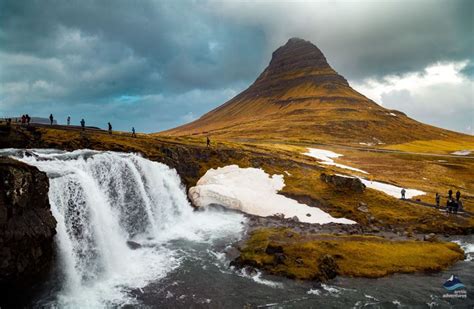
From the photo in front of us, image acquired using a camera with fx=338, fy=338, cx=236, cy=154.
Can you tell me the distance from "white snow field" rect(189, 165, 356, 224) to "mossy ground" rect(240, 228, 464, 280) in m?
13.5

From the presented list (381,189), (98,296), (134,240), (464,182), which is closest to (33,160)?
(134,240)

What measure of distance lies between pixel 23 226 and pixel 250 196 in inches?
1719

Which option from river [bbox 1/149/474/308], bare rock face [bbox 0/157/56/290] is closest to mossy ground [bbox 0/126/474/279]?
river [bbox 1/149/474/308]

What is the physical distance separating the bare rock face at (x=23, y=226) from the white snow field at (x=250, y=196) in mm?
34981

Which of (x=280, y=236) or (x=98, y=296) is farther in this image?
(x=280, y=236)

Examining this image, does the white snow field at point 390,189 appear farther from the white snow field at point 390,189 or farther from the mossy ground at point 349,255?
the mossy ground at point 349,255

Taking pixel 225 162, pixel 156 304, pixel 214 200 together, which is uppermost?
pixel 225 162

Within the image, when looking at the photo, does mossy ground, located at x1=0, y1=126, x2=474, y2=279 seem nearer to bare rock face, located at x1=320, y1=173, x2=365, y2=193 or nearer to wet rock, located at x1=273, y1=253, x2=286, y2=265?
wet rock, located at x1=273, y1=253, x2=286, y2=265

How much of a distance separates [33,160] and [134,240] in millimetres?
16556

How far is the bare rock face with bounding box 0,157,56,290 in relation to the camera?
2791 centimetres

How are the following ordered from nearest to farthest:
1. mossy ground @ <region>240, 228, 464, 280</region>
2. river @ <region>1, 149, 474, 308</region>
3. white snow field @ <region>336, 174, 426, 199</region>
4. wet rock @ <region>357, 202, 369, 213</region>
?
river @ <region>1, 149, 474, 308</region> < mossy ground @ <region>240, 228, 464, 280</region> < wet rock @ <region>357, 202, 369, 213</region> < white snow field @ <region>336, 174, 426, 199</region>

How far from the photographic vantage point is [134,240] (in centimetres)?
4681

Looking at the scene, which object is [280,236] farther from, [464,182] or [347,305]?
[464,182]

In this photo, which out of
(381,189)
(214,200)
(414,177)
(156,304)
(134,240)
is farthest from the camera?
(414,177)
